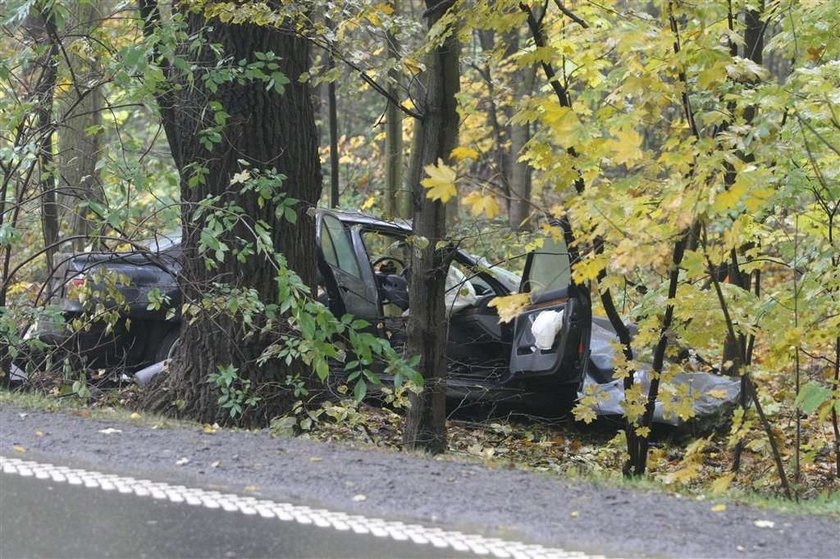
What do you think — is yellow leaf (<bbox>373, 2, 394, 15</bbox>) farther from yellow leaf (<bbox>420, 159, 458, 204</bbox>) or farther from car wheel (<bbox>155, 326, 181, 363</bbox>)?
car wheel (<bbox>155, 326, 181, 363</bbox>)

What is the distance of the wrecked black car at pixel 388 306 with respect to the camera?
25.9 feet

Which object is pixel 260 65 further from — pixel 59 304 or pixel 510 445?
pixel 510 445

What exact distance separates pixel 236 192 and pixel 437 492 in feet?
13.3

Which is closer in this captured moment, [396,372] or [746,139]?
[746,139]

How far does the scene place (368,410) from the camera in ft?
30.4

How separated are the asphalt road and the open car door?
4075 mm

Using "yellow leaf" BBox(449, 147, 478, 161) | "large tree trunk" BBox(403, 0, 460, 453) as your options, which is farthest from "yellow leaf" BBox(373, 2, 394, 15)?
"yellow leaf" BBox(449, 147, 478, 161)

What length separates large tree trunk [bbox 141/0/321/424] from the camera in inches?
313

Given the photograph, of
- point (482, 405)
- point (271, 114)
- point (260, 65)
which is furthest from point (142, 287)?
point (482, 405)

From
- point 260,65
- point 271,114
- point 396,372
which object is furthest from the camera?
point 271,114

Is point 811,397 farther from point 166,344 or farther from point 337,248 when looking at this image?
point 166,344

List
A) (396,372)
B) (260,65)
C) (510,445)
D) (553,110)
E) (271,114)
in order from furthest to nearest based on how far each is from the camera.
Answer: (510,445) → (271,114) → (260,65) → (396,372) → (553,110)

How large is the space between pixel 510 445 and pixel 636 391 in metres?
1.98

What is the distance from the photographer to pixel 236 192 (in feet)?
25.6
